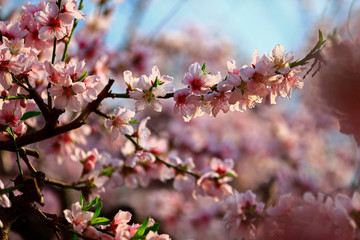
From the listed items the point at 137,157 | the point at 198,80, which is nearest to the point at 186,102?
the point at 198,80

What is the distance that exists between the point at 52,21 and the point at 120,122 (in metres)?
0.36

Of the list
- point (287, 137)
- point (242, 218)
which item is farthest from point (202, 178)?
point (287, 137)

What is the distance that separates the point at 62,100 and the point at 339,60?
919 millimetres

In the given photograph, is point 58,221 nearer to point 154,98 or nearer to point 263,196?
point 154,98

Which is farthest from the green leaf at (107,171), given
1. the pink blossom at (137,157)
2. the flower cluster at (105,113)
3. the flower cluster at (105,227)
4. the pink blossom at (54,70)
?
the pink blossom at (54,70)

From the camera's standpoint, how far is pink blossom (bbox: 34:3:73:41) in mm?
1066

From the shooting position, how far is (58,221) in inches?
40.5

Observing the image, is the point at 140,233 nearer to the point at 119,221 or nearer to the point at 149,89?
the point at 119,221

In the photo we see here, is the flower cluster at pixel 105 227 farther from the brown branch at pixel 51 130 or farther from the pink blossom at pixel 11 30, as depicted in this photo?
the pink blossom at pixel 11 30

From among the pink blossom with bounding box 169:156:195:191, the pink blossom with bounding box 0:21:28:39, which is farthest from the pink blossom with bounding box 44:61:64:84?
the pink blossom with bounding box 169:156:195:191

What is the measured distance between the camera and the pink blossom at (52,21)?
1.07 meters

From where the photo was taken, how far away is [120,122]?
1.18 meters

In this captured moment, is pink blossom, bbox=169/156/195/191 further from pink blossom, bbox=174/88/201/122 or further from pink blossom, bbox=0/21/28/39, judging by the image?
pink blossom, bbox=0/21/28/39

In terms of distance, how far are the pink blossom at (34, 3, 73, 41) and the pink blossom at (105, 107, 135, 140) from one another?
0.94 ft
